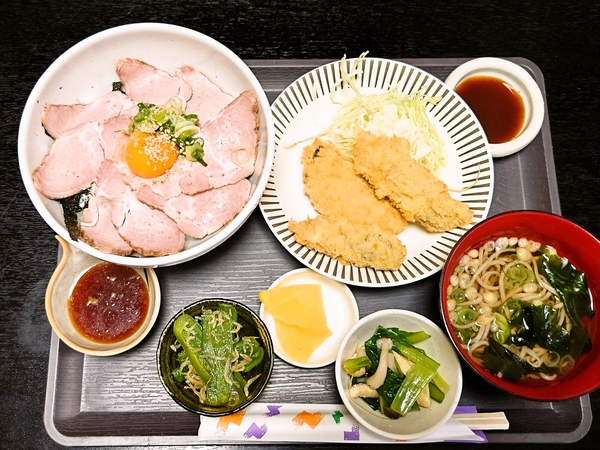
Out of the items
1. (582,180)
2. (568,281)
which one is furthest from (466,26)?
(568,281)

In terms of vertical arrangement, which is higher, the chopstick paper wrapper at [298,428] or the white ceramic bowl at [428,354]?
the white ceramic bowl at [428,354]

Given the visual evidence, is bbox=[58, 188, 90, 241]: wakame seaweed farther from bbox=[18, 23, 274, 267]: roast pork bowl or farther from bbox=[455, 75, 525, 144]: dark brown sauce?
bbox=[455, 75, 525, 144]: dark brown sauce

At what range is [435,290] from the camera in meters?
2.38

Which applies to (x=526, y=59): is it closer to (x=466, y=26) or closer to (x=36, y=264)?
(x=466, y=26)

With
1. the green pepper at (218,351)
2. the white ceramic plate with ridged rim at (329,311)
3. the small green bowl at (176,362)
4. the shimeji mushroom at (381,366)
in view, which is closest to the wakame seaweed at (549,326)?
the shimeji mushroom at (381,366)

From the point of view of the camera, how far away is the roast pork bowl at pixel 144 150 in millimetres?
2006

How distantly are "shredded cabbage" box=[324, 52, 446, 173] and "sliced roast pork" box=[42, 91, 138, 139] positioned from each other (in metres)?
0.98

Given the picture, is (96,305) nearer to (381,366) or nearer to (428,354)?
(381,366)

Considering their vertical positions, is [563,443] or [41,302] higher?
[41,302]

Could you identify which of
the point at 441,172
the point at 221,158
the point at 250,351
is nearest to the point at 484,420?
the point at 250,351

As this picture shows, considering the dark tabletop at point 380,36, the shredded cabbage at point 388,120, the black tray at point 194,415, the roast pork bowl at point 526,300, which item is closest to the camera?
the roast pork bowl at point 526,300

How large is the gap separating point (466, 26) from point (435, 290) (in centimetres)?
155

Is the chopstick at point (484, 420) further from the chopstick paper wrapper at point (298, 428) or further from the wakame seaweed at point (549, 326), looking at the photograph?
the wakame seaweed at point (549, 326)

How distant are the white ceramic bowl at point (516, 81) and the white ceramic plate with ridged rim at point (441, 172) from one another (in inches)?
6.6
